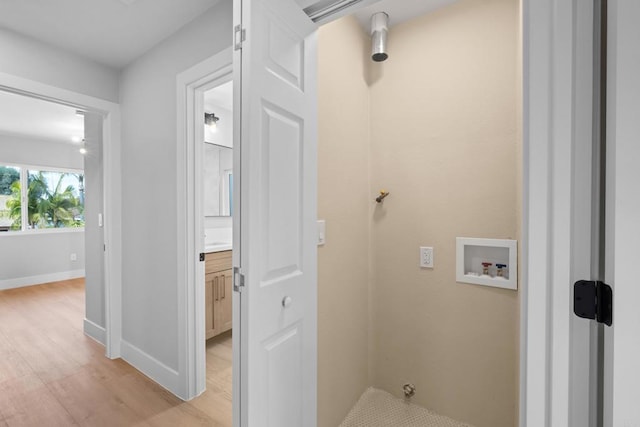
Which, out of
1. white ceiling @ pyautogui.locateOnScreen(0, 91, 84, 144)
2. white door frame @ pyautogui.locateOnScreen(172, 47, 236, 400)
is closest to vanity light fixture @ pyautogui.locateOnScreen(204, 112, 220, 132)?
white door frame @ pyautogui.locateOnScreen(172, 47, 236, 400)

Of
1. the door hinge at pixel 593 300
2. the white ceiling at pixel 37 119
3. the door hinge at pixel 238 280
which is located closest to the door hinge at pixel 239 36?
the door hinge at pixel 238 280

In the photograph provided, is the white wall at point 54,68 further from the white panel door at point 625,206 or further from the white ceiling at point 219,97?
the white panel door at point 625,206

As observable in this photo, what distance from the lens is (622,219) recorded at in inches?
24.6

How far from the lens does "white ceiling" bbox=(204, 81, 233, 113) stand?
297cm

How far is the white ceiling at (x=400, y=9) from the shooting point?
5.66 ft

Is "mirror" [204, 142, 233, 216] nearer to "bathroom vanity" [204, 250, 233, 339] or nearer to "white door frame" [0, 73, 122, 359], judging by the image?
"bathroom vanity" [204, 250, 233, 339]

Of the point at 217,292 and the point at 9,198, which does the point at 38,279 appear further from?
the point at 217,292

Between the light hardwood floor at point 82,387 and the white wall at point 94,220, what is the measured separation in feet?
1.20

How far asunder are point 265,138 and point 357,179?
932mm

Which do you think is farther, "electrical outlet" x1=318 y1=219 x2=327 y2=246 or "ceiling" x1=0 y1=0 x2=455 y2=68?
"ceiling" x1=0 y1=0 x2=455 y2=68

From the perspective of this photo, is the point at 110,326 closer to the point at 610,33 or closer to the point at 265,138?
the point at 265,138

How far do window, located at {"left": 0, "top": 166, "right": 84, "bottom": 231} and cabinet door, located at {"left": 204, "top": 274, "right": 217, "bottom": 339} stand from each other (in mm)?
4562

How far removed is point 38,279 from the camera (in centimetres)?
495

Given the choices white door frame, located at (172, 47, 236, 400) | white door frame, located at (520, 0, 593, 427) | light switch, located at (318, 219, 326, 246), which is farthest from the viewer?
white door frame, located at (172, 47, 236, 400)
